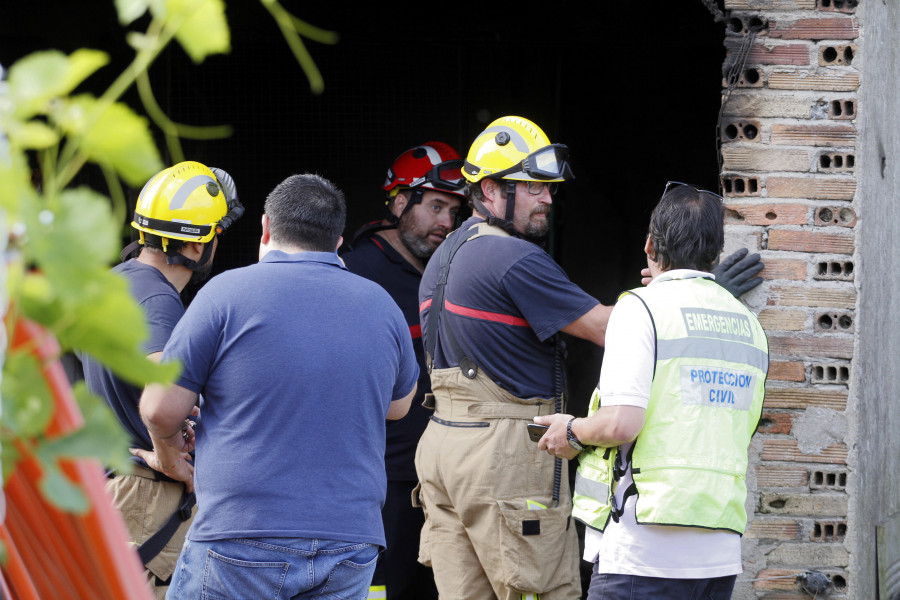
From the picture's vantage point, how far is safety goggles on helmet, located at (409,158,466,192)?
15.4 feet

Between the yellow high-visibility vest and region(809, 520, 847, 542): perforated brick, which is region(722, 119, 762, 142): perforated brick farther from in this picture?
region(809, 520, 847, 542): perforated brick

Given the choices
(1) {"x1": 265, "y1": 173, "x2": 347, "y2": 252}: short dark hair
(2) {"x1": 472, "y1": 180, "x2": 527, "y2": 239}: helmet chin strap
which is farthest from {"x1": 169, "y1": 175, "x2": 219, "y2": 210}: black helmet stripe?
(2) {"x1": 472, "y1": 180, "x2": 527, "y2": 239}: helmet chin strap

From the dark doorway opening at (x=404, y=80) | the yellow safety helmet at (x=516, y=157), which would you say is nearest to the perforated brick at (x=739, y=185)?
the yellow safety helmet at (x=516, y=157)

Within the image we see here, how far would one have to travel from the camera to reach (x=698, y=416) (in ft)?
8.25

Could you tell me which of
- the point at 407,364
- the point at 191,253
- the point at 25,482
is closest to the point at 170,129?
the point at 25,482

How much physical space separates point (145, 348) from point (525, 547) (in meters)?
1.47

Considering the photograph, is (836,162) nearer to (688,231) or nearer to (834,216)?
(834,216)

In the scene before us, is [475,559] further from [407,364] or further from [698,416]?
[698,416]

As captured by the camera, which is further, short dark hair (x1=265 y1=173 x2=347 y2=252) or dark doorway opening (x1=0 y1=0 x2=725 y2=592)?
dark doorway opening (x1=0 y1=0 x2=725 y2=592)

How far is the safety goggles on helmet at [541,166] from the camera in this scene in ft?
12.2

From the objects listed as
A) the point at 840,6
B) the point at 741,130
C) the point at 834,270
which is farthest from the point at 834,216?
the point at 840,6

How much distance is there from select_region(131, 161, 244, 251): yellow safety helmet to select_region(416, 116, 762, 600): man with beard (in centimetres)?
87

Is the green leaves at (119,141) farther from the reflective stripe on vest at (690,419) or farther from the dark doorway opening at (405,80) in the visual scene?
the dark doorway opening at (405,80)

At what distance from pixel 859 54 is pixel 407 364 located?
2.06m
